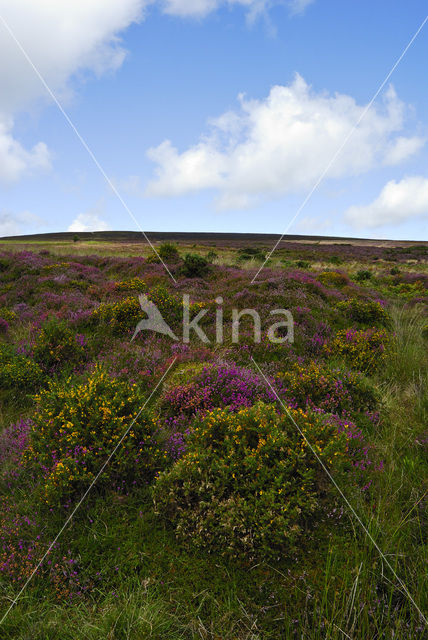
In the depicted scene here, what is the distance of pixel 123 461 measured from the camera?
4.05 meters

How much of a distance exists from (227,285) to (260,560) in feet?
35.5

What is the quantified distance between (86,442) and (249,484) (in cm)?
214

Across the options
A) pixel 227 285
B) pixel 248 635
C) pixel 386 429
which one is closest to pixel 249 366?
pixel 386 429

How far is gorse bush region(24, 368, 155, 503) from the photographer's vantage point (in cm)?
388

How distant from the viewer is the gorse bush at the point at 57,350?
24.7 ft

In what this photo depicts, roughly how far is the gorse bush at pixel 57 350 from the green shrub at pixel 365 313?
7.91 meters

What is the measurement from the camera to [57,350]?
25.1ft

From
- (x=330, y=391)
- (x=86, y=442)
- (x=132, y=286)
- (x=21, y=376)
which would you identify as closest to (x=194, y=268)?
(x=132, y=286)

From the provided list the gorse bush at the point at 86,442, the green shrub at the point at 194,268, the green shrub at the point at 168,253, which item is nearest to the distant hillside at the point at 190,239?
the green shrub at the point at 168,253

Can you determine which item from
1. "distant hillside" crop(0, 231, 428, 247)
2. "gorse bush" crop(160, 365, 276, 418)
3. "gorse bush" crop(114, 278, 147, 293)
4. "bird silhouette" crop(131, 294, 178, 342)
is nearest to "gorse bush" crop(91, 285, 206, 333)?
"bird silhouette" crop(131, 294, 178, 342)

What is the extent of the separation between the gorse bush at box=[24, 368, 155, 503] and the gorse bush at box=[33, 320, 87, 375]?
110 inches

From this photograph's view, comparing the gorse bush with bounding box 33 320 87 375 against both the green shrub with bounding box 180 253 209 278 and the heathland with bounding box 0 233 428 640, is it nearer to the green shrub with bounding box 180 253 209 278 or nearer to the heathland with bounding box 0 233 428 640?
the heathland with bounding box 0 233 428 640

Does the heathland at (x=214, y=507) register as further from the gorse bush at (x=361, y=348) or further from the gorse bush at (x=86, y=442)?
the gorse bush at (x=361, y=348)

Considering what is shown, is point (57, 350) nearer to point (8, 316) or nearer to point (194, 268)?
point (8, 316)
